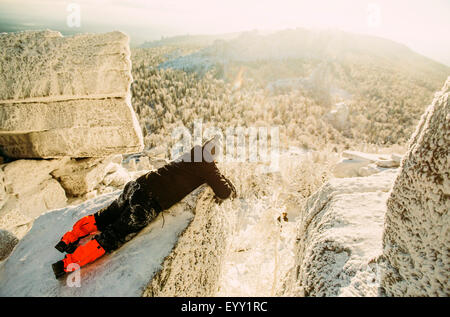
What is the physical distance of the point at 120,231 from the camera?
2113 millimetres

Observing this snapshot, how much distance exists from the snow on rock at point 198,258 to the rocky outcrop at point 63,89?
71.5 inches

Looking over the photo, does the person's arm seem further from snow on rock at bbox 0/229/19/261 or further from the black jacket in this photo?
snow on rock at bbox 0/229/19/261

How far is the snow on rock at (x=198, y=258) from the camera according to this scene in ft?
6.13

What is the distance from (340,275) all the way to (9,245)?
10.9ft

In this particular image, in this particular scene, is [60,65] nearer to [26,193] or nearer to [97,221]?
[26,193]

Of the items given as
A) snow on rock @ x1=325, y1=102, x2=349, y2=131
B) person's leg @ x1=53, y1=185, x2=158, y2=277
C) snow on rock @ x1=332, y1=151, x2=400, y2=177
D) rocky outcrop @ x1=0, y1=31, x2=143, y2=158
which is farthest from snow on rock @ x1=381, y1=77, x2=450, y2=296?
snow on rock @ x1=325, y1=102, x2=349, y2=131

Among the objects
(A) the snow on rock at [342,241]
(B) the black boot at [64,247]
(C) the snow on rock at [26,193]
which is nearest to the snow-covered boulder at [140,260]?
(B) the black boot at [64,247]

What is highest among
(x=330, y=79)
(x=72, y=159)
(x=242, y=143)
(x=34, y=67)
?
(x=330, y=79)

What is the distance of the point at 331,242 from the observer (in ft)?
5.62

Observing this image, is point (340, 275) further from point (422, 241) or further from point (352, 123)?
point (352, 123)

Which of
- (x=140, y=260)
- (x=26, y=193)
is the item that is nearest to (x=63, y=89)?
(x=26, y=193)

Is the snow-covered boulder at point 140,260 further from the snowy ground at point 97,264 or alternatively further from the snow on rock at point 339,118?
the snow on rock at point 339,118

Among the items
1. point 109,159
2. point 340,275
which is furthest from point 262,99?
point 340,275

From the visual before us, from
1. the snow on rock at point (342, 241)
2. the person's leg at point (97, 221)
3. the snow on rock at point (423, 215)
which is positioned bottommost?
the person's leg at point (97, 221)
